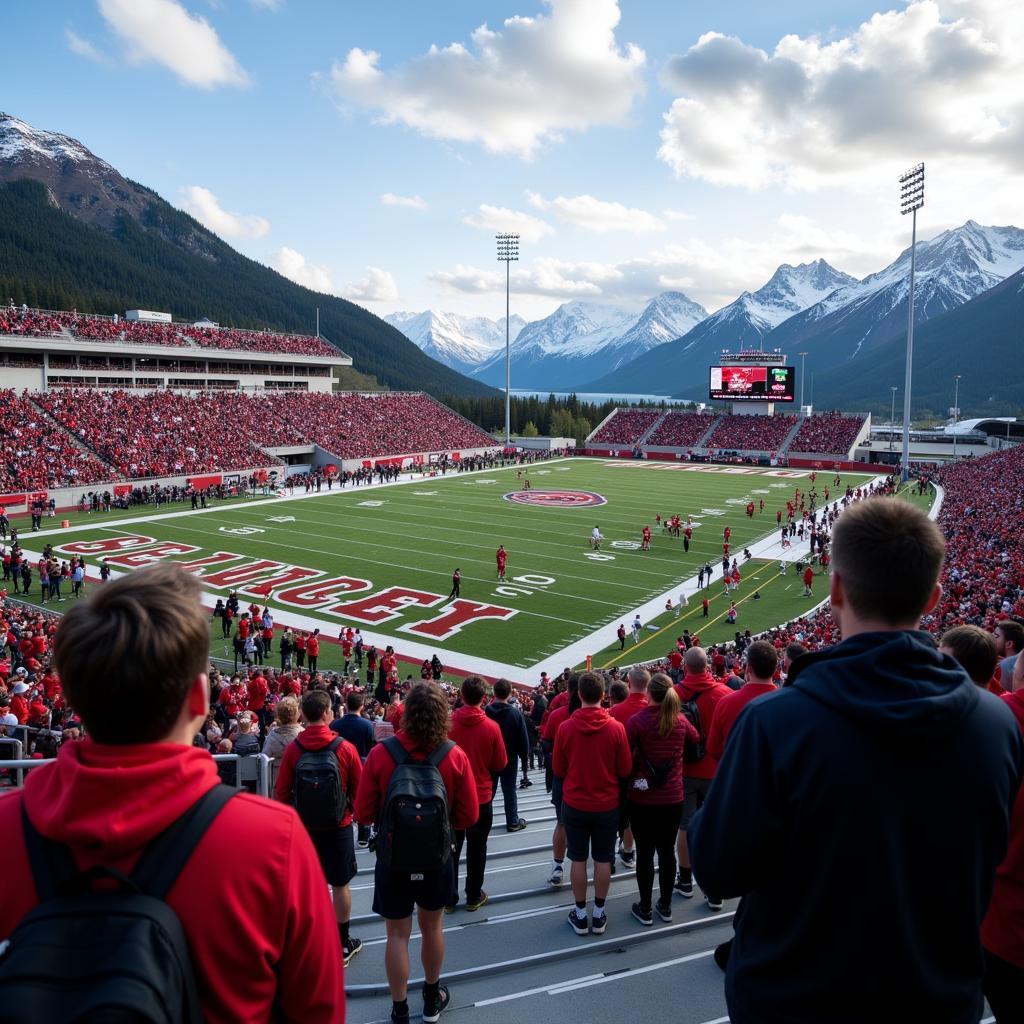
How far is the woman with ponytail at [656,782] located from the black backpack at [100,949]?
4.09 metres

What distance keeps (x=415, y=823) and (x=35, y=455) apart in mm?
44166

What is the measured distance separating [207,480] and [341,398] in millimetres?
24988

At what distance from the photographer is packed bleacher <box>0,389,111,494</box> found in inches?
1513

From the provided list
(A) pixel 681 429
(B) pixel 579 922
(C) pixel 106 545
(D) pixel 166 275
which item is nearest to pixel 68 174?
(D) pixel 166 275

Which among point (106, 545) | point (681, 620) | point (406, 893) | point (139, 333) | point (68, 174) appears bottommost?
point (681, 620)

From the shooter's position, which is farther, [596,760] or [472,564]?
[472,564]

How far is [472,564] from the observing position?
99.7 ft

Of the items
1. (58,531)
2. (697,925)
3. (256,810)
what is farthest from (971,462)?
(256,810)

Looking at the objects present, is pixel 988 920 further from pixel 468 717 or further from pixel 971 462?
pixel 971 462

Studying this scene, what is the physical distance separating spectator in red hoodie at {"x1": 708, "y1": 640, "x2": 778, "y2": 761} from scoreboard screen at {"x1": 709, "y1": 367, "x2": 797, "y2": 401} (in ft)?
240

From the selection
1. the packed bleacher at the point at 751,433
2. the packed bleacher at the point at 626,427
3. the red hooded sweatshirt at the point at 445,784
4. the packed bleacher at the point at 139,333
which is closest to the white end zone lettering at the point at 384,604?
the red hooded sweatshirt at the point at 445,784

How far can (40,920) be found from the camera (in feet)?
4.79

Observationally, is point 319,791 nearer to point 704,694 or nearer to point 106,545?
point 704,694

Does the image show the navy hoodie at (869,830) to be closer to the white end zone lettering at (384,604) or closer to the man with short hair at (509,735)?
the man with short hair at (509,735)
